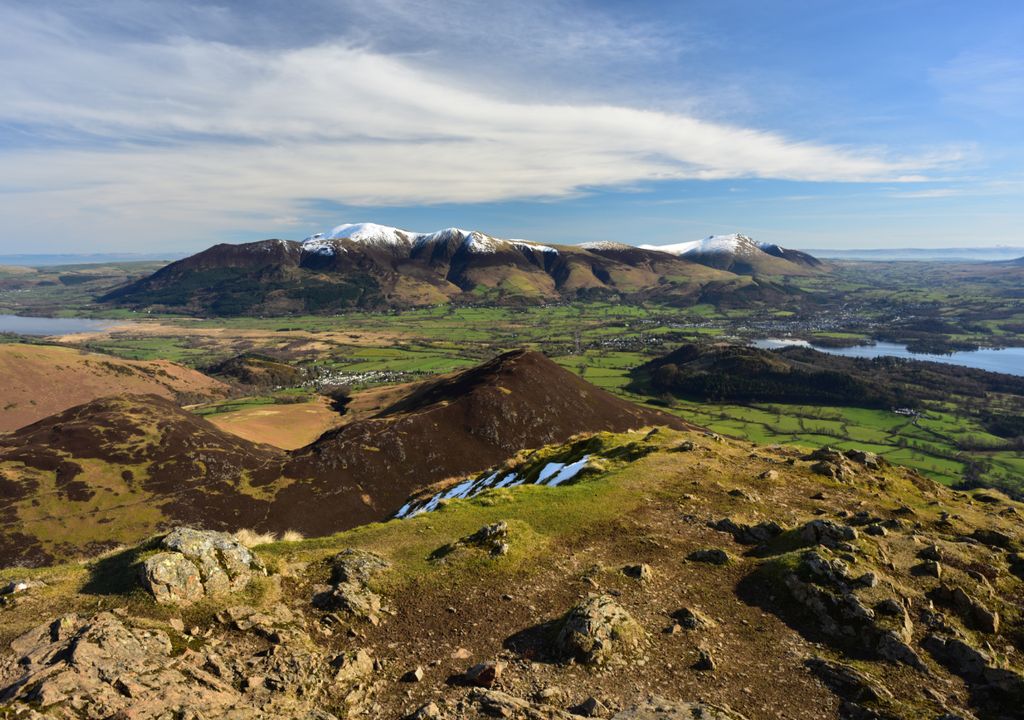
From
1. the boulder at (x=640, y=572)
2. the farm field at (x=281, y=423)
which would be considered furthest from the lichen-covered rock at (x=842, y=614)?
the farm field at (x=281, y=423)

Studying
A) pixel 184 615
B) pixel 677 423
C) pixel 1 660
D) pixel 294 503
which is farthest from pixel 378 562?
pixel 677 423

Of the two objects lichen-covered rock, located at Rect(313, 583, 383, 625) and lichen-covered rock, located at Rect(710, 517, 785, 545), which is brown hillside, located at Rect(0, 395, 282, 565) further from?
lichen-covered rock, located at Rect(710, 517, 785, 545)

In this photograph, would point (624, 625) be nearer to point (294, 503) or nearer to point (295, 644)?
point (295, 644)

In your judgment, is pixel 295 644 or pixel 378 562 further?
pixel 378 562

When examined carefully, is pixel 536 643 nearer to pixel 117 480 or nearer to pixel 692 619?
pixel 692 619

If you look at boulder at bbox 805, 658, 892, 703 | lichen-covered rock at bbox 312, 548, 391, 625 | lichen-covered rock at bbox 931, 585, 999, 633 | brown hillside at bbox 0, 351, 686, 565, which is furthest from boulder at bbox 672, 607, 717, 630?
brown hillside at bbox 0, 351, 686, 565
